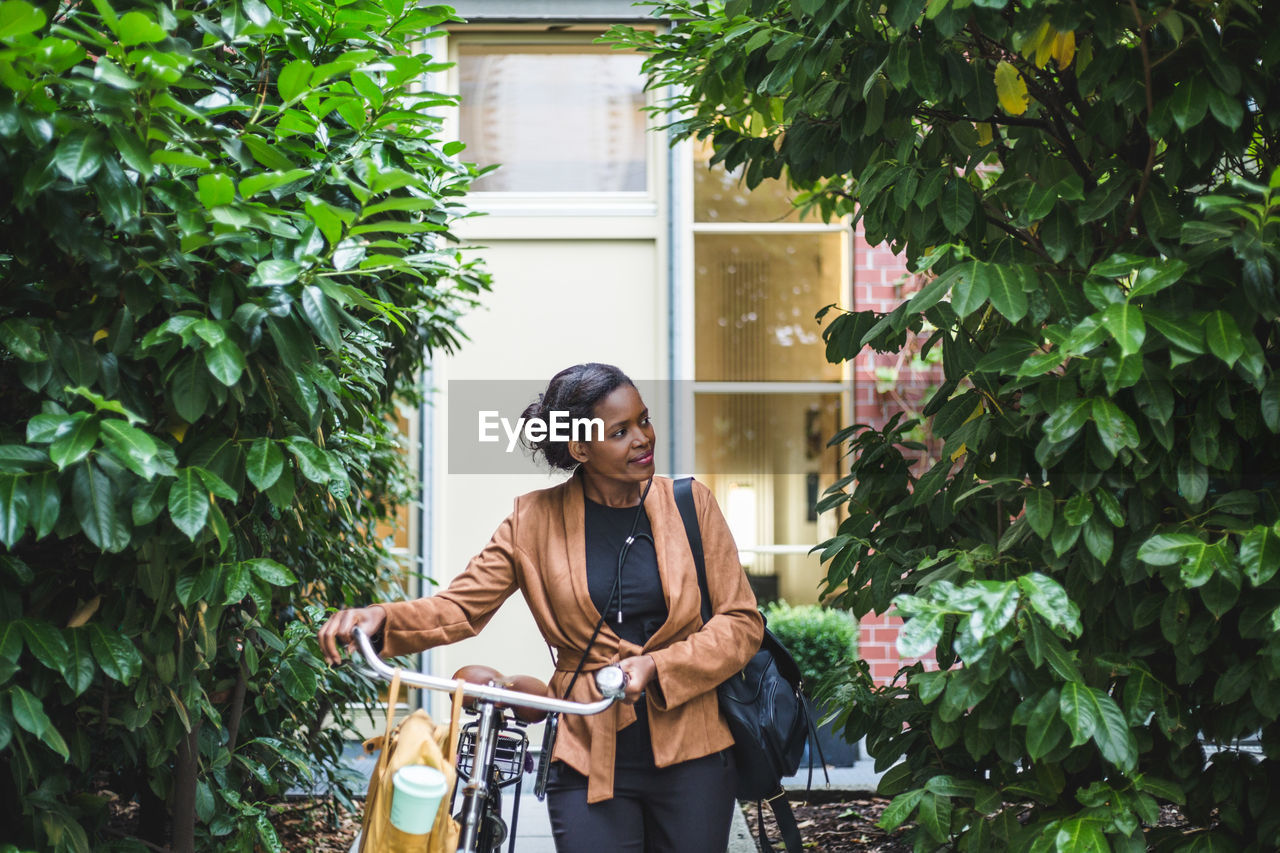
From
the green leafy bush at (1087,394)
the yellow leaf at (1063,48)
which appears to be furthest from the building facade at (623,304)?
the yellow leaf at (1063,48)

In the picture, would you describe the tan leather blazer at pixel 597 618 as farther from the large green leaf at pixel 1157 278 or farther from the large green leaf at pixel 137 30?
the large green leaf at pixel 137 30

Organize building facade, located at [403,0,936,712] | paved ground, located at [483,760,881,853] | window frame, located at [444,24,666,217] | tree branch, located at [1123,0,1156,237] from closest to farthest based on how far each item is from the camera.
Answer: tree branch, located at [1123,0,1156,237]
paved ground, located at [483,760,881,853]
building facade, located at [403,0,936,712]
window frame, located at [444,24,666,217]

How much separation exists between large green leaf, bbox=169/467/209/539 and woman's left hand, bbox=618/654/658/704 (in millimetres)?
954

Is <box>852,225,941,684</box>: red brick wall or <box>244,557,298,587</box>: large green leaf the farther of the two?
<box>852,225,941,684</box>: red brick wall

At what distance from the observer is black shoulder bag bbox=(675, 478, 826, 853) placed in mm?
2912

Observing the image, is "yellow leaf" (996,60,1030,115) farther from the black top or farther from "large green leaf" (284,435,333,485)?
"large green leaf" (284,435,333,485)

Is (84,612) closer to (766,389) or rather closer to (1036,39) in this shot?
(1036,39)

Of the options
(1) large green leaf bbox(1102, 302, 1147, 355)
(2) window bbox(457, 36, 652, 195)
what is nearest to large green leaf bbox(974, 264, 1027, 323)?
(1) large green leaf bbox(1102, 302, 1147, 355)

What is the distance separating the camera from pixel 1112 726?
2.27 meters

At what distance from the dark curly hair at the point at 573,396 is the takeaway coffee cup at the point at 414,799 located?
3.45 ft

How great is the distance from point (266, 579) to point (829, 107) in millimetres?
1987

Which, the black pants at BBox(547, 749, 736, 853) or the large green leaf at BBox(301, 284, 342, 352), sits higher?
the large green leaf at BBox(301, 284, 342, 352)

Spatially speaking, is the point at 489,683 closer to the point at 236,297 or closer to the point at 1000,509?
the point at 236,297

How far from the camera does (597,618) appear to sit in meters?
2.85
